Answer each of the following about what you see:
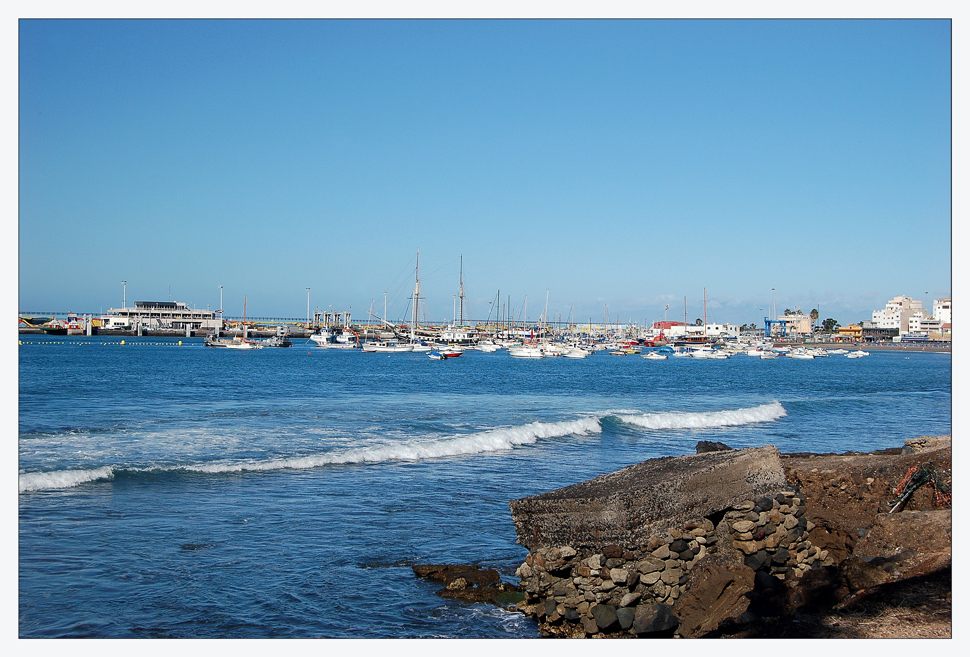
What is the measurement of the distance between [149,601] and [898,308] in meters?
164

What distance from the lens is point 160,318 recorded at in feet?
607

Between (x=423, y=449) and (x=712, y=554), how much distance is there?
42.1 feet

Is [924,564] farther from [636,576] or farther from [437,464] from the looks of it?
[437,464]

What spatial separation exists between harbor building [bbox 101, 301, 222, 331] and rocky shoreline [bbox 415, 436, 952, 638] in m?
178

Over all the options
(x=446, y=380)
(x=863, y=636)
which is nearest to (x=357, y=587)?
(x=863, y=636)

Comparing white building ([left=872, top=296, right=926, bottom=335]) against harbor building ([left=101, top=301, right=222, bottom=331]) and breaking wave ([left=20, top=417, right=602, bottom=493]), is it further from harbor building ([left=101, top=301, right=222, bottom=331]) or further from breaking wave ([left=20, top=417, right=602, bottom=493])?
harbor building ([left=101, top=301, right=222, bottom=331])

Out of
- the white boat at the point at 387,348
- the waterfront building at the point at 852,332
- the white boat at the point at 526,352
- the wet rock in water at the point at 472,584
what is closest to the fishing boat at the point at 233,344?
the white boat at the point at 387,348

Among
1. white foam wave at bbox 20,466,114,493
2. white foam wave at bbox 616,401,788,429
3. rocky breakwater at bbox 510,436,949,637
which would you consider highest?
rocky breakwater at bbox 510,436,949,637

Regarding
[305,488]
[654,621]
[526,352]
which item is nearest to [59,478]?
[305,488]

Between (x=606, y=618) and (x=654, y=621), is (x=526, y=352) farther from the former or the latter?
(x=654, y=621)

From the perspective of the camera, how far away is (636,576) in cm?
736

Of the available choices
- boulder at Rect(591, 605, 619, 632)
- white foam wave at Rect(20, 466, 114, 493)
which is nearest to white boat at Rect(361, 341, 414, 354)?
white foam wave at Rect(20, 466, 114, 493)

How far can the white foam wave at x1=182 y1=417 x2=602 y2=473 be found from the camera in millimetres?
17391

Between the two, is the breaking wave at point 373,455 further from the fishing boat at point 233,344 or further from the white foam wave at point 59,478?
the fishing boat at point 233,344
